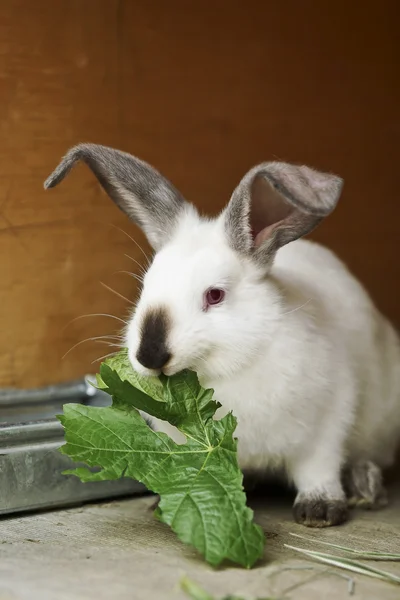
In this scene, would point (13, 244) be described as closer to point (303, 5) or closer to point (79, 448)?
point (79, 448)

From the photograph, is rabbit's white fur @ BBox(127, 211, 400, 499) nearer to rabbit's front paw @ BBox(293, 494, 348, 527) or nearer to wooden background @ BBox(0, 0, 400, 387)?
rabbit's front paw @ BBox(293, 494, 348, 527)

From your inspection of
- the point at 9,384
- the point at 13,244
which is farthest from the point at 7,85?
the point at 9,384

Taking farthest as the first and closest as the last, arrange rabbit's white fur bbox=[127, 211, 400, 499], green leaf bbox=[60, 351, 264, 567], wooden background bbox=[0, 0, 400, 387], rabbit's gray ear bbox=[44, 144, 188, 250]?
wooden background bbox=[0, 0, 400, 387] < rabbit's gray ear bbox=[44, 144, 188, 250] < rabbit's white fur bbox=[127, 211, 400, 499] < green leaf bbox=[60, 351, 264, 567]

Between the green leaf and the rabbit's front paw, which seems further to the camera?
the rabbit's front paw

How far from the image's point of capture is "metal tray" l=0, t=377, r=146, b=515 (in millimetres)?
2359

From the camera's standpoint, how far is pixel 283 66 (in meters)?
3.22

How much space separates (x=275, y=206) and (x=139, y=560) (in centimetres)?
94

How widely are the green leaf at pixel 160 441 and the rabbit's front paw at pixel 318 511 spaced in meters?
0.39

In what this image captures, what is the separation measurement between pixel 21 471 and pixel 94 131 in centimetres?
117

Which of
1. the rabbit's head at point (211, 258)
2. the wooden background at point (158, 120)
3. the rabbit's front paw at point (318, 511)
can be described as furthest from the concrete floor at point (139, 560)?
the wooden background at point (158, 120)

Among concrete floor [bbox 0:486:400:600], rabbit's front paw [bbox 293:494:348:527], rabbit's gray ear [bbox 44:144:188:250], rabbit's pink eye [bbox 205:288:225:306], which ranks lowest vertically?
concrete floor [bbox 0:486:400:600]

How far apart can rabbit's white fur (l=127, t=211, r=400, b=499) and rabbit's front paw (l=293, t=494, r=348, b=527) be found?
0.09ft

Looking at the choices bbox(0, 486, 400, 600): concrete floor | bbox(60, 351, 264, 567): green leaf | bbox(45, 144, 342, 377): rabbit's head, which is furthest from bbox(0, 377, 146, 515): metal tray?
bbox(45, 144, 342, 377): rabbit's head

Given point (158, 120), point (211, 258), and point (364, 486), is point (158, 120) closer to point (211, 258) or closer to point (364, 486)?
point (211, 258)
